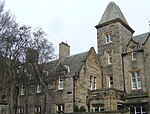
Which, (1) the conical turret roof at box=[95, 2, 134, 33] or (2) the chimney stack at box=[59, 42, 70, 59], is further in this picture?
(2) the chimney stack at box=[59, 42, 70, 59]

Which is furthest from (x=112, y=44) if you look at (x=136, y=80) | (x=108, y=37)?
(x=136, y=80)

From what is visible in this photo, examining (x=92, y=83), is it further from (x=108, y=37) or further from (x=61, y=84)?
(x=108, y=37)

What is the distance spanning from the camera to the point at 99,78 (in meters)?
37.3

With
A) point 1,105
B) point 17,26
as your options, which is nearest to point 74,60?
point 17,26

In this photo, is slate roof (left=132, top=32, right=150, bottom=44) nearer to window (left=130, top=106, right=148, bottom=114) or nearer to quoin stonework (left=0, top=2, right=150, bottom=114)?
quoin stonework (left=0, top=2, right=150, bottom=114)

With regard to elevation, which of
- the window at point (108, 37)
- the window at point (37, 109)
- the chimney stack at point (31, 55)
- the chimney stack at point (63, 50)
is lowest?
the window at point (37, 109)

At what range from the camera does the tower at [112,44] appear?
3606 cm

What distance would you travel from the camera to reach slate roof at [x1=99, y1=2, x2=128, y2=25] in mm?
39075

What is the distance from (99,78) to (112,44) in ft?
16.9

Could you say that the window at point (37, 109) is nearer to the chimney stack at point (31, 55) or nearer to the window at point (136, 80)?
the chimney stack at point (31, 55)

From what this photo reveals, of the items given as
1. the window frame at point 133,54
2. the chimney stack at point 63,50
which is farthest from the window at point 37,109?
the window frame at point 133,54

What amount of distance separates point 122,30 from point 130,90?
903 centimetres

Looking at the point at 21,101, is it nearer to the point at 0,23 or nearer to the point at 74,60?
the point at 74,60

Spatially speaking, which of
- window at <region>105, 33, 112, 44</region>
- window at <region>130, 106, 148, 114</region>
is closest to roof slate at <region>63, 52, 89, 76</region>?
window at <region>105, 33, 112, 44</region>
